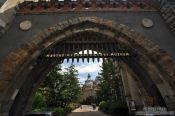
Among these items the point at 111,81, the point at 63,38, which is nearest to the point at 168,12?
the point at 63,38

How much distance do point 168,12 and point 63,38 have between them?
4.33m

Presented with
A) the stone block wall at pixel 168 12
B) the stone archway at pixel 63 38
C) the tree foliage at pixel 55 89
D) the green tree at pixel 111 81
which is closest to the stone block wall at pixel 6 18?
the stone archway at pixel 63 38

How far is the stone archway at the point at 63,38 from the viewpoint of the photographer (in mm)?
8914

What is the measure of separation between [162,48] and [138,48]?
0.93 meters

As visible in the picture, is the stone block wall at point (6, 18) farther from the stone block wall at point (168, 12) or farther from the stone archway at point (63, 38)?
the stone block wall at point (168, 12)

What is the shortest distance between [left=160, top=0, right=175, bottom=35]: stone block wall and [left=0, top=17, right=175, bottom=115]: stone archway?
116 centimetres

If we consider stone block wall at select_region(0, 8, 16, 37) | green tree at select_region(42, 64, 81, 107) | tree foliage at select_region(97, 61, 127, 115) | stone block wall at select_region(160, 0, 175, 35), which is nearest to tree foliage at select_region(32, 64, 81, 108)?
green tree at select_region(42, 64, 81, 107)

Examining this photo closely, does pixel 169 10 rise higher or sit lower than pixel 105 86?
lower

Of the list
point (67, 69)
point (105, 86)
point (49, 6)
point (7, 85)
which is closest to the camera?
point (7, 85)

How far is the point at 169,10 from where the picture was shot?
373 inches

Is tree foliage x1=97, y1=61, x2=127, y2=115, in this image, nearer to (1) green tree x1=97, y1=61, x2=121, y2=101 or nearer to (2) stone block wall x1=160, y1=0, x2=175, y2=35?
(1) green tree x1=97, y1=61, x2=121, y2=101

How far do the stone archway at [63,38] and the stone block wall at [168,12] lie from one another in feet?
3.79

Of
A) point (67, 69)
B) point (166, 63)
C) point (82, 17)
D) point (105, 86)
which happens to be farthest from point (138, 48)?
point (67, 69)

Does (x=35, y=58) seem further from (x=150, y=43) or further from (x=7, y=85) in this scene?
(x=150, y=43)
